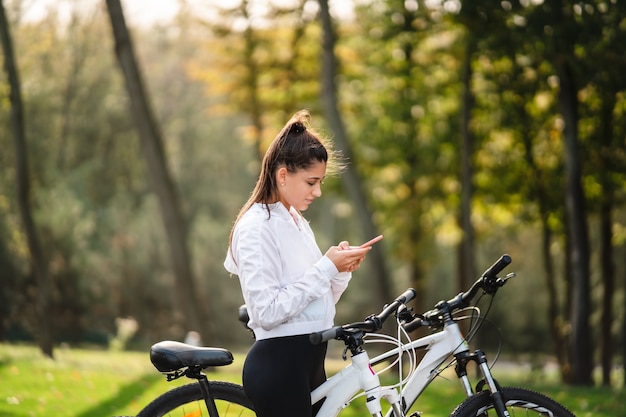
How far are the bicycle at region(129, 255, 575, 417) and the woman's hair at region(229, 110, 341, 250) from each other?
1.76 ft

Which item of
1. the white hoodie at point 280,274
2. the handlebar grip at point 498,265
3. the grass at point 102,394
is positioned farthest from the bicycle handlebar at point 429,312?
the grass at point 102,394

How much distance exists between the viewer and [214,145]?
39344 mm

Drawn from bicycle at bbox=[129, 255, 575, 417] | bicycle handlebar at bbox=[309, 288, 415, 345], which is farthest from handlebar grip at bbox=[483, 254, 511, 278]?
bicycle handlebar at bbox=[309, 288, 415, 345]

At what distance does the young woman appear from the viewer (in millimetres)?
3381

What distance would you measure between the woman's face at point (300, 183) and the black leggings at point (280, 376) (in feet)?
1.71

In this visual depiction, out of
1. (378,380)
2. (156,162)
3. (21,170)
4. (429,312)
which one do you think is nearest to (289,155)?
(429,312)

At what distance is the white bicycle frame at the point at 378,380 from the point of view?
353 centimetres

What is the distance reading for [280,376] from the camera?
3463 mm

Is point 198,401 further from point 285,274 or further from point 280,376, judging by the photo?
point 285,274

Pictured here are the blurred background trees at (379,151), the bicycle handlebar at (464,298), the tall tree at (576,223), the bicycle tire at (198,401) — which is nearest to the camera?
the bicycle handlebar at (464,298)

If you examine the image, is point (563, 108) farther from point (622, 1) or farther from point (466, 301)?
point (466, 301)

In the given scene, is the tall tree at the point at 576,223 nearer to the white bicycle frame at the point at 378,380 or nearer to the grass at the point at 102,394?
the grass at the point at 102,394

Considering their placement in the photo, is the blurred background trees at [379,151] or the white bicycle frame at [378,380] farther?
the blurred background trees at [379,151]

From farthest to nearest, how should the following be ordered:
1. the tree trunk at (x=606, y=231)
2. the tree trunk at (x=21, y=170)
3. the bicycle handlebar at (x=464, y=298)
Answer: the tree trunk at (x=606, y=231) → the tree trunk at (x=21, y=170) → the bicycle handlebar at (x=464, y=298)
